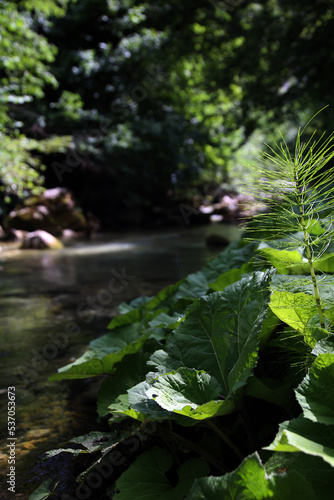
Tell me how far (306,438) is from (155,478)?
0.54 m

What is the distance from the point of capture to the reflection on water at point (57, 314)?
1.84 m

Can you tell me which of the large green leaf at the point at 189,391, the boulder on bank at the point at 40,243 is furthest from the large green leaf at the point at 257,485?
the boulder on bank at the point at 40,243

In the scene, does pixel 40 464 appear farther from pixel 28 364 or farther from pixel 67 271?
pixel 67 271

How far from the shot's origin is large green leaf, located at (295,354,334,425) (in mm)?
902

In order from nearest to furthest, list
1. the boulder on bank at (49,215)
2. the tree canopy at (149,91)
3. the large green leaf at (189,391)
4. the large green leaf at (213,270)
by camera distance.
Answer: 1. the large green leaf at (189,391)
2. the large green leaf at (213,270)
3. the boulder on bank at (49,215)
4. the tree canopy at (149,91)

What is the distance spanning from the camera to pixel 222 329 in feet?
4.44

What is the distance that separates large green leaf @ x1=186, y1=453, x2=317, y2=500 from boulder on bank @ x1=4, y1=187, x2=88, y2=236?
40.7ft

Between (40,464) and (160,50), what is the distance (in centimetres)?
1601

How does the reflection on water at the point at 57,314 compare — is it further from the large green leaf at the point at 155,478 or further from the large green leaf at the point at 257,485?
the large green leaf at the point at 257,485

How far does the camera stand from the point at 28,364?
248cm

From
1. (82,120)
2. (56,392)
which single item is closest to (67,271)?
(56,392)

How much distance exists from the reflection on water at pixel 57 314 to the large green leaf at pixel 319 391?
109cm

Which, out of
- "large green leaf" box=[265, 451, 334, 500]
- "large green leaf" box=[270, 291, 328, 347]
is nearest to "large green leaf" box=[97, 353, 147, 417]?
"large green leaf" box=[270, 291, 328, 347]

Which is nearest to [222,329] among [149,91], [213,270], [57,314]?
[213,270]
